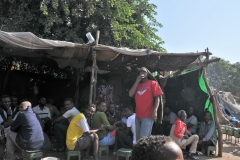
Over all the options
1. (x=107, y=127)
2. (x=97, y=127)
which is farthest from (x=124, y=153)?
(x=97, y=127)

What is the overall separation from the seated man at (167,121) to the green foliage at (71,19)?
3.05 m

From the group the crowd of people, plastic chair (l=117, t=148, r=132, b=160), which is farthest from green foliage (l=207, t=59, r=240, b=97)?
plastic chair (l=117, t=148, r=132, b=160)

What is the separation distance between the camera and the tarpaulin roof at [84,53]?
5.68 m

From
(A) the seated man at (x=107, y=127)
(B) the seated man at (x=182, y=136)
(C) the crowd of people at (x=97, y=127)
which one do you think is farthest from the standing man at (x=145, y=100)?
(B) the seated man at (x=182, y=136)

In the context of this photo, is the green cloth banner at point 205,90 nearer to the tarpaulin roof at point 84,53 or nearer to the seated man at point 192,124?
the seated man at point 192,124

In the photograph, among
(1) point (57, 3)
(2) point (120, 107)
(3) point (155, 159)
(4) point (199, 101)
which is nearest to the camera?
(3) point (155, 159)

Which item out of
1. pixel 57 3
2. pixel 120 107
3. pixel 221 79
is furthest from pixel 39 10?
pixel 221 79

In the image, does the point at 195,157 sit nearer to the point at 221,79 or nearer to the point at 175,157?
the point at 175,157

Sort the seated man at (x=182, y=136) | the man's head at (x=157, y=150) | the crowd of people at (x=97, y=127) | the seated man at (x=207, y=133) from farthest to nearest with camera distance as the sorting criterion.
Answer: the seated man at (x=207, y=133) < the seated man at (x=182, y=136) < the crowd of people at (x=97, y=127) < the man's head at (x=157, y=150)

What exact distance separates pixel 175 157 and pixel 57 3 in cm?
814

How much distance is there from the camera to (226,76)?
30672 mm

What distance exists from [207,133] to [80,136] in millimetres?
3581

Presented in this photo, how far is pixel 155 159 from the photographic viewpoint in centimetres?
120

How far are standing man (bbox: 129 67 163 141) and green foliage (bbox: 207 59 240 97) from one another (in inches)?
969
